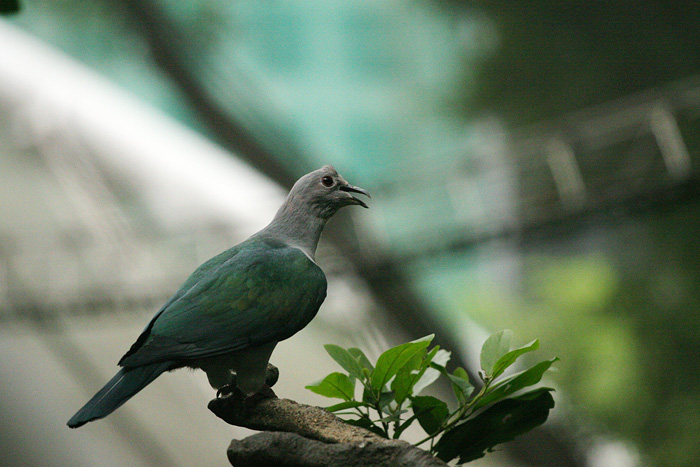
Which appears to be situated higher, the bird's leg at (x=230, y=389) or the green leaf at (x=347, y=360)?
the bird's leg at (x=230, y=389)

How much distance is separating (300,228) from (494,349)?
59 centimetres

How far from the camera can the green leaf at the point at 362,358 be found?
171cm

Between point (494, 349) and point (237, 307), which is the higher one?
point (237, 307)

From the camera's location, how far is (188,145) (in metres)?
6.88

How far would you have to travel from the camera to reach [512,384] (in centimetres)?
161

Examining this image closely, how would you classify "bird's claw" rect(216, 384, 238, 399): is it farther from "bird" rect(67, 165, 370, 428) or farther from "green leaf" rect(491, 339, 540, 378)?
"green leaf" rect(491, 339, 540, 378)

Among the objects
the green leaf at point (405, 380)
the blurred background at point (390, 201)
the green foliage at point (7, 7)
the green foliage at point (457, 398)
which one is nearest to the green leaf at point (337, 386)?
the green foliage at point (457, 398)

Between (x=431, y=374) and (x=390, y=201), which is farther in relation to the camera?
(x=390, y=201)

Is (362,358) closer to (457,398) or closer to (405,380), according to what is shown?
(405,380)

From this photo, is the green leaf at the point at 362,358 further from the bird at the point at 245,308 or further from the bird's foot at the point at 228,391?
the bird's foot at the point at 228,391

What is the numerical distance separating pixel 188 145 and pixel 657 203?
4.32 metres

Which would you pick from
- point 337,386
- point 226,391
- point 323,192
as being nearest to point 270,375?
point 226,391

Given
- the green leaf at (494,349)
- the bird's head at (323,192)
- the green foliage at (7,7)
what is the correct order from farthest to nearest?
the bird's head at (323,192)
the green leaf at (494,349)
the green foliage at (7,7)

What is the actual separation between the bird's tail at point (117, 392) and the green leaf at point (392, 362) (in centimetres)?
47
